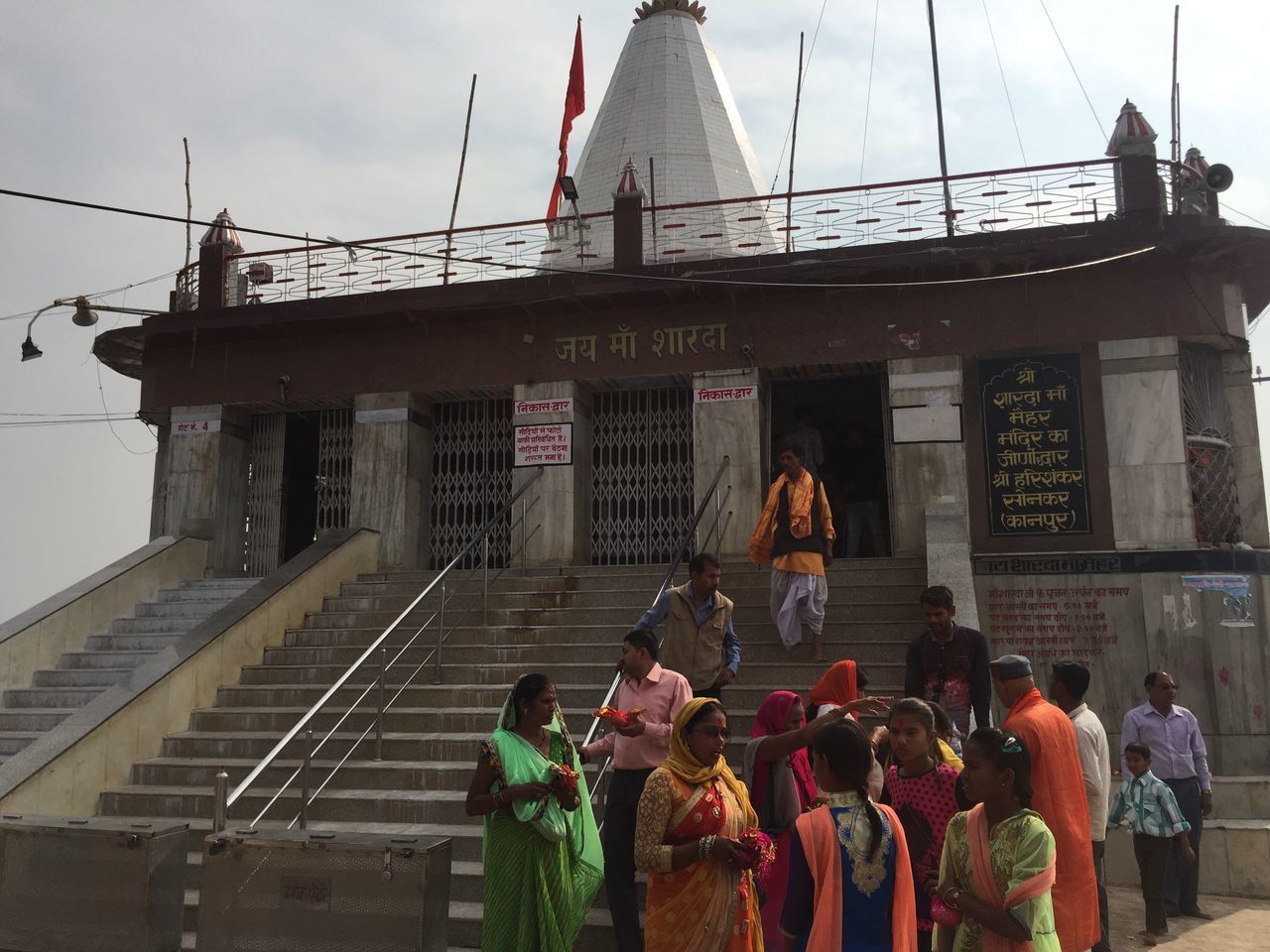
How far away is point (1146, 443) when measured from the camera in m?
10.4

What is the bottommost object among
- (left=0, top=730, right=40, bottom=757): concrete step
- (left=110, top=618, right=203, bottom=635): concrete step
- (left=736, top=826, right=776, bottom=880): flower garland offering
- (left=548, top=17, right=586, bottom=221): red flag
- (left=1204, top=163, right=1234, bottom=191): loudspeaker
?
(left=0, top=730, right=40, bottom=757): concrete step

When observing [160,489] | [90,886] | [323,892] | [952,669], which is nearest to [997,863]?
[952,669]

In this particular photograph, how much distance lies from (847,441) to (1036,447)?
9.72 feet

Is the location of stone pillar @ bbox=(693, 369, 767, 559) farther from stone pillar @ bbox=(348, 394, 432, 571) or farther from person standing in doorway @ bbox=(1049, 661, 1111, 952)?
person standing in doorway @ bbox=(1049, 661, 1111, 952)

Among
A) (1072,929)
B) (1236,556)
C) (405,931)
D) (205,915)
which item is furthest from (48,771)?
(1236,556)

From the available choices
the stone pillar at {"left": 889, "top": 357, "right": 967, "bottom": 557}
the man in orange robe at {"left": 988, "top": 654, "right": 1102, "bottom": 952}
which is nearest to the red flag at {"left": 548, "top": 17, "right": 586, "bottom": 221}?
the stone pillar at {"left": 889, "top": 357, "right": 967, "bottom": 557}

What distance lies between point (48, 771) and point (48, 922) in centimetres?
232

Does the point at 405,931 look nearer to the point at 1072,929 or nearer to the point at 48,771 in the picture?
the point at 1072,929

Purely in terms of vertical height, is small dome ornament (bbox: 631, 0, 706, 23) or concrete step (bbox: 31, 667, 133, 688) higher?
small dome ornament (bbox: 631, 0, 706, 23)

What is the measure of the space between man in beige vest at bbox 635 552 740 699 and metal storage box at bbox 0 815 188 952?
277cm

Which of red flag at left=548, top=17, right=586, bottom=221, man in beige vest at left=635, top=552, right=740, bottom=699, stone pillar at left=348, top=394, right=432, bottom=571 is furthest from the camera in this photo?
red flag at left=548, top=17, right=586, bottom=221

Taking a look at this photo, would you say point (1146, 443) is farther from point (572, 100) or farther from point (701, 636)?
point (572, 100)

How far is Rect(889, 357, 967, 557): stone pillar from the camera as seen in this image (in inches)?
423

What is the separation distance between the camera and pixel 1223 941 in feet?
20.8
